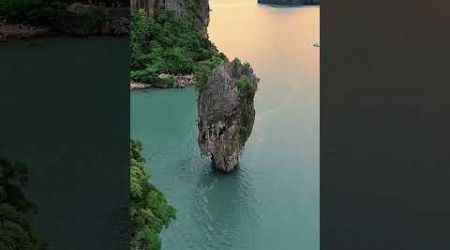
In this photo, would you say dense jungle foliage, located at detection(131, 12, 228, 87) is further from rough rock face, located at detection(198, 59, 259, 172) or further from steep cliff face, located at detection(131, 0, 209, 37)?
rough rock face, located at detection(198, 59, 259, 172)

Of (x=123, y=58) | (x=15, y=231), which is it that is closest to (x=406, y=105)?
(x=123, y=58)

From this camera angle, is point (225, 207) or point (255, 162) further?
point (255, 162)

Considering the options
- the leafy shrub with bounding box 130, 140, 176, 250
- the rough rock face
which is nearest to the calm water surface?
the rough rock face

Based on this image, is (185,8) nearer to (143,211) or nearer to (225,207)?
(225,207)

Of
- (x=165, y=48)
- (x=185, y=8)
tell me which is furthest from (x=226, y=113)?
(x=185, y=8)

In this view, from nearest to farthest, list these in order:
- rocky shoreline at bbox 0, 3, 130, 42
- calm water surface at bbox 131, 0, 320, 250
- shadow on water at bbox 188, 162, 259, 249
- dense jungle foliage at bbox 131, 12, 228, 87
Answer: rocky shoreline at bbox 0, 3, 130, 42 → shadow on water at bbox 188, 162, 259, 249 → calm water surface at bbox 131, 0, 320, 250 → dense jungle foliage at bbox 131, 12, 228, 87

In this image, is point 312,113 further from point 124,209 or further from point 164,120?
point 124,209
